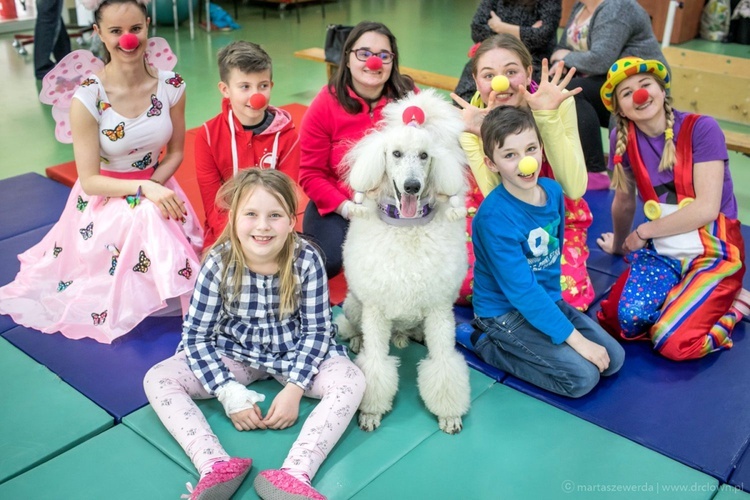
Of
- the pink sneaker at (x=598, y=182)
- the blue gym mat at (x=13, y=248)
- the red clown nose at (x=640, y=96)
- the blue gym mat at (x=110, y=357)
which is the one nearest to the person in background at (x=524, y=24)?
the pink sneaker at (x=598, y=182)

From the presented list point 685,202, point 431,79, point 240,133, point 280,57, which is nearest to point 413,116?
point 240,133

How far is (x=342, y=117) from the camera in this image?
9.20 ft

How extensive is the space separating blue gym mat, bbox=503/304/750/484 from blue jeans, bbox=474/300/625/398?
0.04m

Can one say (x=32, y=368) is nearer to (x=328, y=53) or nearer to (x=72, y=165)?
(x=72, y=165)

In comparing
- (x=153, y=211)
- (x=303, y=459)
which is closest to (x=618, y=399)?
(x=303, y=459)

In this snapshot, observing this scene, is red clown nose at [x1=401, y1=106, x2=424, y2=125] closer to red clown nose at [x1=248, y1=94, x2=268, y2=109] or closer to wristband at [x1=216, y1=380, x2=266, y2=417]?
red clown nose at [x1=248, y1=94, x2=268, y2=109]

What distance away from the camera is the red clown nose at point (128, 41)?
99.3 inches

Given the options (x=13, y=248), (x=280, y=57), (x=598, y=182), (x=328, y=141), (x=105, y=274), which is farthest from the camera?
(x=280, y=57)

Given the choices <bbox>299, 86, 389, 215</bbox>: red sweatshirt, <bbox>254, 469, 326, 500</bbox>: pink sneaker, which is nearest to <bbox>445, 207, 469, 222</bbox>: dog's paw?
<bbox>299, 86, 389, 215</bbox>: red sweatshirt

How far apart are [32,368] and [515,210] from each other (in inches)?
68.2

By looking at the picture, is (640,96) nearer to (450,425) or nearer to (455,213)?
(455,213)

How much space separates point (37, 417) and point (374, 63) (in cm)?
165

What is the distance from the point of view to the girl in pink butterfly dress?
2.60 meters

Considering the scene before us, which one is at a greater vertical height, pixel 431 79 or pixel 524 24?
pixel 524 24
